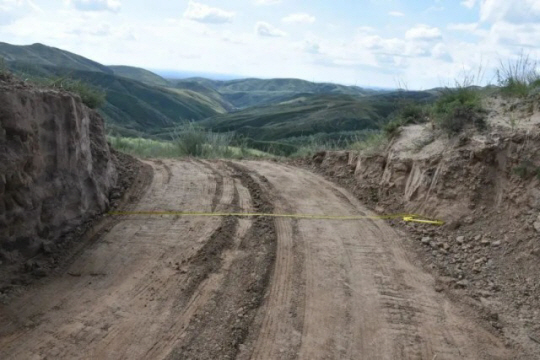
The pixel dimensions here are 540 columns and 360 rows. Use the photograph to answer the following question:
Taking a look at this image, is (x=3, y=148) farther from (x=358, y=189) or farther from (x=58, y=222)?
(x=358, y=189)

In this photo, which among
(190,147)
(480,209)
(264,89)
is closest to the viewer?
(480,209)

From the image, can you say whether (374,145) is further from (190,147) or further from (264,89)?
(264,89)

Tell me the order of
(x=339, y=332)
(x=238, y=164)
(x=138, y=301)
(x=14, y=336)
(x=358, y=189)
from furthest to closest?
(x=238, y=164)
(x=358, y=189)
(x=138, y=301)
(x=339, y=332)
(x=14, y=336)

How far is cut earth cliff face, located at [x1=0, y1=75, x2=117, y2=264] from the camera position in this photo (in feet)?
16.1

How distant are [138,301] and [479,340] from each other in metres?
3.14

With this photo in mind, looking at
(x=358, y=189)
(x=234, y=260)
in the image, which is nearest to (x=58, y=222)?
(x=234, y=260)

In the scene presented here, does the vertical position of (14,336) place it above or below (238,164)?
below

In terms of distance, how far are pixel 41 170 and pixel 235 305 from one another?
276cm

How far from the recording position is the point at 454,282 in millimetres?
5273

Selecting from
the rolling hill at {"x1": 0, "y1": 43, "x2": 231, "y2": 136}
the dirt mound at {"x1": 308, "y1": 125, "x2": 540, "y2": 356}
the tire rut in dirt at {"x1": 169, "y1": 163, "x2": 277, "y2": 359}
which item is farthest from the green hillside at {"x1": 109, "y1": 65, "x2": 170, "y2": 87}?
the tire rut in dirt at {"x1": 169, "y1": 163, "x2": 277, "y2": 359}

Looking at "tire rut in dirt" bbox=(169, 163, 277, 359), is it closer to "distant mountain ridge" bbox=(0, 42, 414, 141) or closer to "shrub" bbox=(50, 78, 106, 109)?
"shrub" bbox=(50, 78, 106, 109)

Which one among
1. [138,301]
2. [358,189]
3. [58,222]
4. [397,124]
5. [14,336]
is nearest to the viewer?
[14,336]

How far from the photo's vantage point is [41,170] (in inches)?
215

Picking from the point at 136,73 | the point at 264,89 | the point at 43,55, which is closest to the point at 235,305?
the point at 43,55
